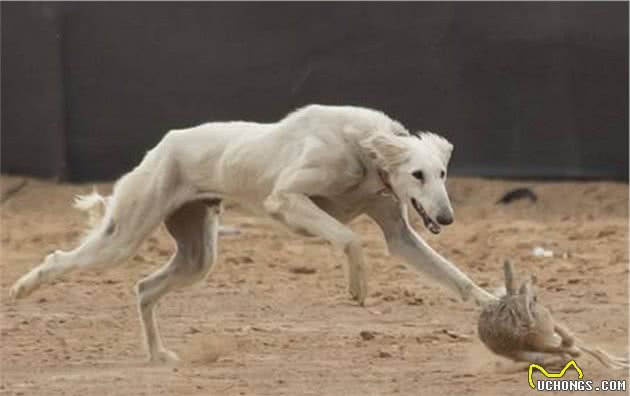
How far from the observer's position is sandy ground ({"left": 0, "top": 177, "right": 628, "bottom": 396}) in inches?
307

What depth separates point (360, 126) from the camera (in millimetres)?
8031

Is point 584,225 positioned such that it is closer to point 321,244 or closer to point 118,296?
point 321,244

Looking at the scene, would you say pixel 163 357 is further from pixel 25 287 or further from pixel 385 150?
pixel 385 150

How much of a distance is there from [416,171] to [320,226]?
51 centimetres

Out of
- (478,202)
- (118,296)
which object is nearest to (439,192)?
(118,296)

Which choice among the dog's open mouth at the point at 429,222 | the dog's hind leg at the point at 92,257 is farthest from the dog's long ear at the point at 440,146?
the dog's hind leg at the point at 92,257

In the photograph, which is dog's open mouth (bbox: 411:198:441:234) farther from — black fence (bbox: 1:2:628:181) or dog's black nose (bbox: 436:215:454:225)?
black fence (bbox: 1:2:628:181)

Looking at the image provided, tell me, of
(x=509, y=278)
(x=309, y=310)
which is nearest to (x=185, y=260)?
(x=309, y=310)

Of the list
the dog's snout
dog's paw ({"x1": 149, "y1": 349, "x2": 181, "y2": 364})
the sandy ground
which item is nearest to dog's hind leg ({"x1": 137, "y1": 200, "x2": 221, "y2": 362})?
dog's paw ({"x1": 149, "y1": 349, "x2": 181, "y2": 364})

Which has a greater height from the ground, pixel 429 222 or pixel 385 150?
pixel 385 150

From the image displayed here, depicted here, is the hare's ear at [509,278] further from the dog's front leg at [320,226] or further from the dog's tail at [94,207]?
the dog's tail at [94,207]

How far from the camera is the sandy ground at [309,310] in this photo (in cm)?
780

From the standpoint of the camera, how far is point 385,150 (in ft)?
25.7

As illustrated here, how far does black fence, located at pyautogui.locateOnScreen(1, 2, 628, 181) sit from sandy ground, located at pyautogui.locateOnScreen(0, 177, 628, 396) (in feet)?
1.58
